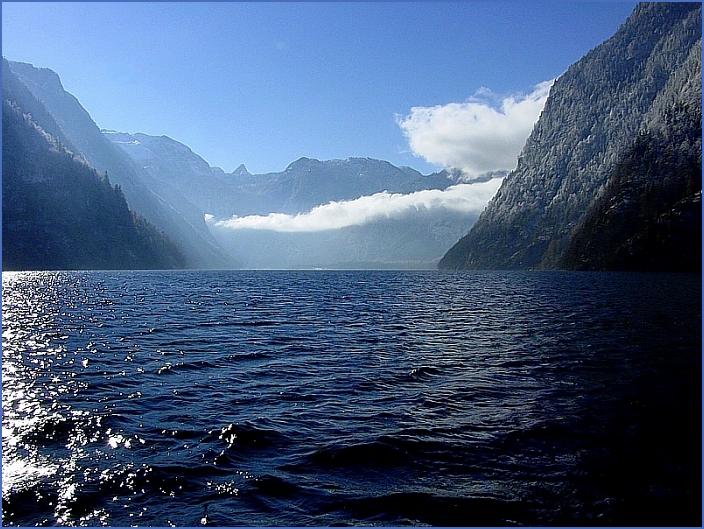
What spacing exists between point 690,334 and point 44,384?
52277 mm

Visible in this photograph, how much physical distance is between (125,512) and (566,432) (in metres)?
17.0

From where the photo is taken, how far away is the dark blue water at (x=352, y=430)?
44.5ft

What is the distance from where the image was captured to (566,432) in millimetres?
19328

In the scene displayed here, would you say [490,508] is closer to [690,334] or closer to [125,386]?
[125,386]

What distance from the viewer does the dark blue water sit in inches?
534

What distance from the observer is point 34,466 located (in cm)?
1602

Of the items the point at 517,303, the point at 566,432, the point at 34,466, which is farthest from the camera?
the point at 517,303

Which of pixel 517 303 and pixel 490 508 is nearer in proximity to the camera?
pixel 490 508

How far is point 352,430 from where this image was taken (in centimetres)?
1942

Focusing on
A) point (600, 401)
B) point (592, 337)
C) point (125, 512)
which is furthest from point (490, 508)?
point (592, 337)

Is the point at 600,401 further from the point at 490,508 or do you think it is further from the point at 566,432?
the point at 490,508

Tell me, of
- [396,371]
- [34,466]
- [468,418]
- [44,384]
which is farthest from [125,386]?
[468,418]

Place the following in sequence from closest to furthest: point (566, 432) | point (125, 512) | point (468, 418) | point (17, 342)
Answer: point (125, 512) < point (566, 432) < point (468, 418) < point (17, 342)

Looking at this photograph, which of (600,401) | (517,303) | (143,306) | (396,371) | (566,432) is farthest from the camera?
(517,303)
